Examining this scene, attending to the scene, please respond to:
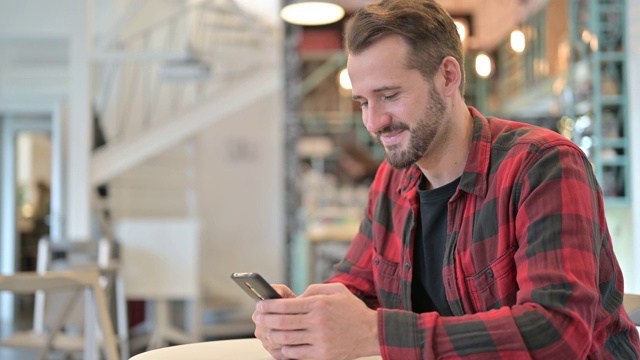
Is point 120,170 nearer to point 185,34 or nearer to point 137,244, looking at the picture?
point 137,244

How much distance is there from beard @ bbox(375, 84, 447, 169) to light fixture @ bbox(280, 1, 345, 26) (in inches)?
137

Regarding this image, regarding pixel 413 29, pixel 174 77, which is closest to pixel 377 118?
pixel 413 29

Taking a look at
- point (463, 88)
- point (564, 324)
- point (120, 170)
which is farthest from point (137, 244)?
point (564, 324)

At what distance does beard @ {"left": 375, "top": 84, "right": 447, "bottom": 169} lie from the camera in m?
1.43

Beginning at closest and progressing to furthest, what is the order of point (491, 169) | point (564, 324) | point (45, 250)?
1. point (564, 324)
2. point (491, 169)
3. point (45, 250)

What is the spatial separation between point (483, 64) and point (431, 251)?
561cm

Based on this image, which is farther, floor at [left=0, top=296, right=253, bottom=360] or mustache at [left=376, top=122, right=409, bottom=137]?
floor at [left=0, top=296, right=253, bottom=360]

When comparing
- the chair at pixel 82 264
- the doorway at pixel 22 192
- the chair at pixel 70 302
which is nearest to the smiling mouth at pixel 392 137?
the chair at pixel 70 302

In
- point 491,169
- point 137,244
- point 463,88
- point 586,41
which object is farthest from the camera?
point 137,244

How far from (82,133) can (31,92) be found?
281cm

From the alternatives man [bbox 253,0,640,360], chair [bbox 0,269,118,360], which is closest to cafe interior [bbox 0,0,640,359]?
chair [bbox 0,269,118,360]

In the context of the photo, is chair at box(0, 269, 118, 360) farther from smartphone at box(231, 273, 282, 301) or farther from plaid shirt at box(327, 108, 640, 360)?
smartphone at box(231, 273, 282, 301)

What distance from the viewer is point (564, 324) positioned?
3.69 feet

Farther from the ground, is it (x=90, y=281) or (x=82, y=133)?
(x=82, y=133)
